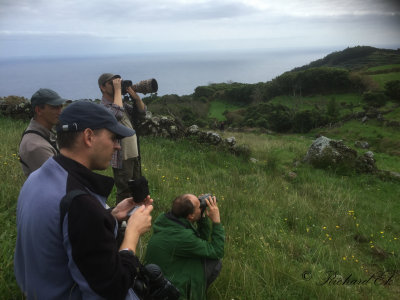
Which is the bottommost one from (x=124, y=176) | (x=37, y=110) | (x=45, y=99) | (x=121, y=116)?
(x=124, y=176)

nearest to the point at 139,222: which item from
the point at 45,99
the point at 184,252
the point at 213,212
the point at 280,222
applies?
the point at 184,252

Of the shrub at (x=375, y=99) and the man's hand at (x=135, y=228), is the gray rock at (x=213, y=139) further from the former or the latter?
the shrub at (x=375, y=99)

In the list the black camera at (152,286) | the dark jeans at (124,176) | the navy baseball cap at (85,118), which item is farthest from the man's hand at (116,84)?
the black camera at (152,286)

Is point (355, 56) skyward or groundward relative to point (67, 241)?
skyward

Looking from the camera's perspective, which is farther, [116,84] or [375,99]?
[375,99]

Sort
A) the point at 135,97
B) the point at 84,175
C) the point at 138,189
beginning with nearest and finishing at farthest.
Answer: the point at 84,175 → the point at 138,189 → the point at 135,97

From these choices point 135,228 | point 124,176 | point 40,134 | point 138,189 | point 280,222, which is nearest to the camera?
point 135,228

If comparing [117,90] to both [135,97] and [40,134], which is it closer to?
[135,97]

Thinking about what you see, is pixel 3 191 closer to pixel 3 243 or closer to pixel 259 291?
pixel 3 243

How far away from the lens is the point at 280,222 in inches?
190

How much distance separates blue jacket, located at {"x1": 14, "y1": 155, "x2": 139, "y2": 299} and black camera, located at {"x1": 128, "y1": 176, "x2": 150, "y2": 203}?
55 cm

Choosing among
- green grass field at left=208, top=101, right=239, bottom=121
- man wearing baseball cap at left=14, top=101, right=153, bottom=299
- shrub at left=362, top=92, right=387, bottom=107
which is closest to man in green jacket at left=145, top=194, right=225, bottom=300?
man wearing baseball cap at left=14, top=101, right=153, bottom=299

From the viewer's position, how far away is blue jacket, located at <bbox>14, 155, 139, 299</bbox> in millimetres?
1223

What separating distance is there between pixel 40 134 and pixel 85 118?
152cm
